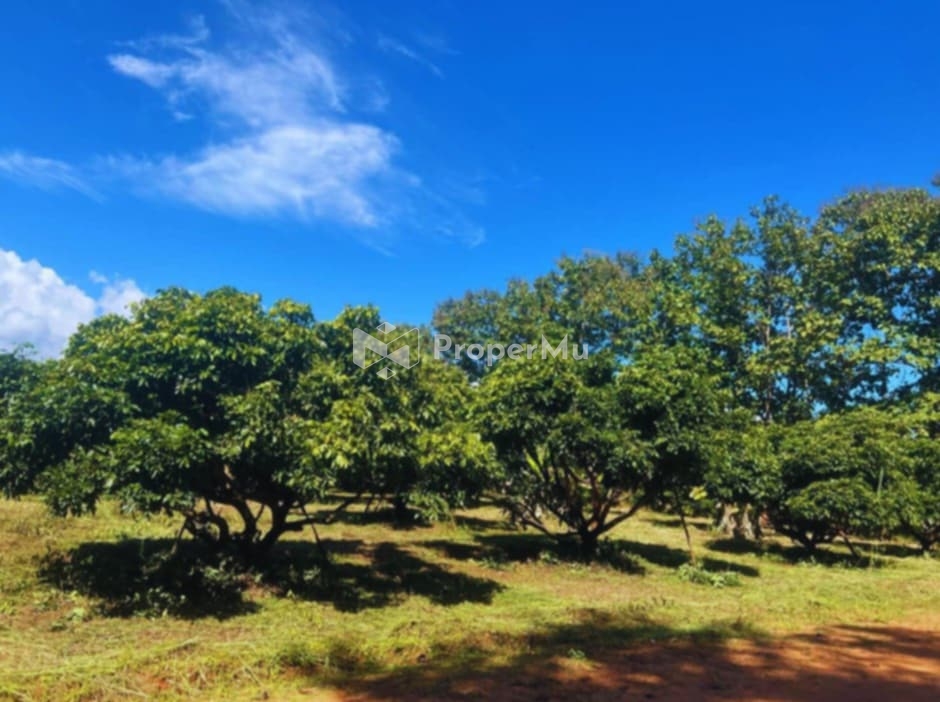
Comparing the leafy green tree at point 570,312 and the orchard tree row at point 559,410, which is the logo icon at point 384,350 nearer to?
the orchard tree row at point 559,410

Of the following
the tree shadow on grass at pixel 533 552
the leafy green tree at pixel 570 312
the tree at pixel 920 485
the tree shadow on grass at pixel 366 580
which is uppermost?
the leafy green tree at pixel 570 312

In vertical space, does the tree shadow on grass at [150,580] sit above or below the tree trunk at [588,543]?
below

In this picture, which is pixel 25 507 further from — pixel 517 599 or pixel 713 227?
pixel 713 227

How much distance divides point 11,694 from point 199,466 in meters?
3.07

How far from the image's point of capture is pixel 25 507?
13.7 m

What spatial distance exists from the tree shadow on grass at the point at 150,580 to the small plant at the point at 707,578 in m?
8.39

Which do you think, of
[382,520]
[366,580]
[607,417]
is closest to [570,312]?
[382,520]

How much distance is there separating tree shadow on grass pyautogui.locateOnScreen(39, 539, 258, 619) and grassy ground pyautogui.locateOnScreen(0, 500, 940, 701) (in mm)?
46

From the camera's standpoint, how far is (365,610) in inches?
340

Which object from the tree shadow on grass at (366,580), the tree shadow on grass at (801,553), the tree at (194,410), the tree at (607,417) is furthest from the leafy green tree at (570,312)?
the tree at (194,410)

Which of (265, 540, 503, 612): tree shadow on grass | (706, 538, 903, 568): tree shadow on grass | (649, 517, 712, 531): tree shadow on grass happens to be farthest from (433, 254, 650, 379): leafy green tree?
(265, 540, 503, 612): tree shadow on grass

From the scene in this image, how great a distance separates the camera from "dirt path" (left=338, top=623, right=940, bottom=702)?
551 cm

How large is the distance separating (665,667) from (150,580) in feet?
23.9

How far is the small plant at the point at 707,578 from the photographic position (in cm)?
1195
